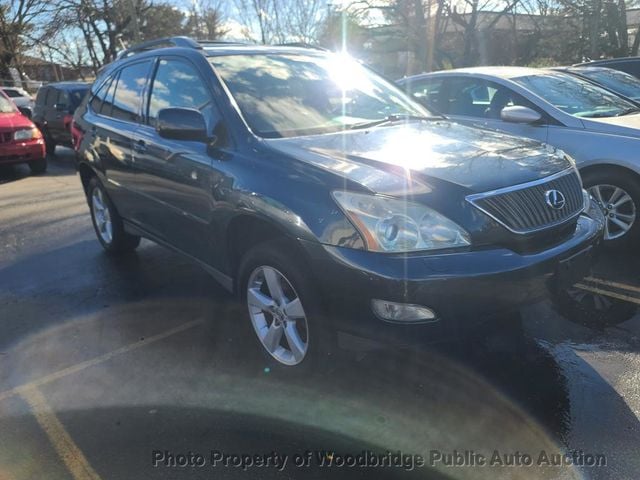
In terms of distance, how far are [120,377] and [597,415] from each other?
2642 millimetres

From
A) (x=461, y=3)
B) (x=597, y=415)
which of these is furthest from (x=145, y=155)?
(x=461, y=3)

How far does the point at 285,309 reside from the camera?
118 inches

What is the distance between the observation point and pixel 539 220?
2816 millimetres

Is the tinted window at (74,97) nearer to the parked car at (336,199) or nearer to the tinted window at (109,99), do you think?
the tinted window at (109,99)

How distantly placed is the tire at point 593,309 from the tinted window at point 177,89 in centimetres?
270

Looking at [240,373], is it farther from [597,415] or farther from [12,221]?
[12,221]

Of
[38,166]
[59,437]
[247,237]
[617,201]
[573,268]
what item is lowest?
[59,437]

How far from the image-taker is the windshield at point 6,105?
11.2 m

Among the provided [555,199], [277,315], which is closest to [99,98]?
[277,315]

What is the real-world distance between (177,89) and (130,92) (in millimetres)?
932

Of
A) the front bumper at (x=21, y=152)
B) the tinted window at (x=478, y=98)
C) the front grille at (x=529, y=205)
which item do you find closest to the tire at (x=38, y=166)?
the front bumper at (x=21, y=152)

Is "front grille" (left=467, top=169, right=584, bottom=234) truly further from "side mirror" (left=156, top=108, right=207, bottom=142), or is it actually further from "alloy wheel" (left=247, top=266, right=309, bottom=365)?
"side mirror" (left=156, top=108, right=207, bottom=142)

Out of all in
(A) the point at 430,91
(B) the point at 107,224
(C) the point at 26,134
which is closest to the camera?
(B) the point at 107,224

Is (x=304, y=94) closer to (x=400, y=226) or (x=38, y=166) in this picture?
(x=400, y=226)
